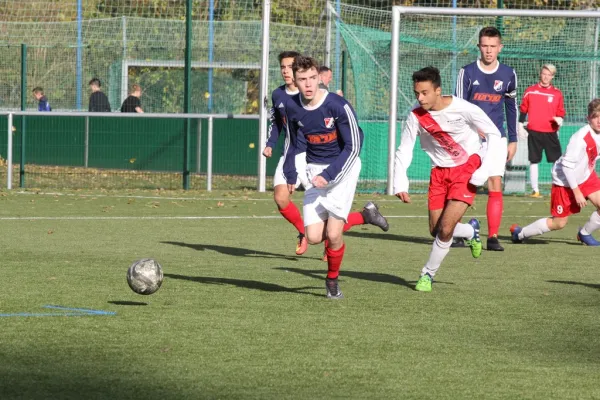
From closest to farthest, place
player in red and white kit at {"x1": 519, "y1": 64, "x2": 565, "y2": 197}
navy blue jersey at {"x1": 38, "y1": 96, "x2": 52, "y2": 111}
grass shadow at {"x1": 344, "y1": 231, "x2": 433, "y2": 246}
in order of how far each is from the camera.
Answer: grass shadow at {"x1": 344, "y1": 231, "x2": 433, "y2": 246} < player in red and white kit at {"x1": 519, "y1": 64, "x2": 565, "y2": 197} < navy blue jersey at {"x1": 38, "y1": 96, "x2": 52, "y2": 111}

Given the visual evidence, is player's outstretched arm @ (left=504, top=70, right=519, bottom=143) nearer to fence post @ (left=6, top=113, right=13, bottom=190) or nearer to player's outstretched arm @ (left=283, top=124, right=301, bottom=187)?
player's outstretched arm @ (left=283, top=124, right=301, bottom=187)

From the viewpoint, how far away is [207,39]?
23.8 metres

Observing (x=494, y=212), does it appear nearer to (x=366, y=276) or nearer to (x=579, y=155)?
(x=579, y=155)

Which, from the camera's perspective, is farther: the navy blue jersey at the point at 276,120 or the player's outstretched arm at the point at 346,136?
the navy blue jersey at the point at 276,120

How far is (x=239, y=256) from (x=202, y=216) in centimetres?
412

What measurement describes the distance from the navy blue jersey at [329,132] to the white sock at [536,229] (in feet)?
13.4

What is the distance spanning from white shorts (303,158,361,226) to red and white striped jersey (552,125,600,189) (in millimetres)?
3835

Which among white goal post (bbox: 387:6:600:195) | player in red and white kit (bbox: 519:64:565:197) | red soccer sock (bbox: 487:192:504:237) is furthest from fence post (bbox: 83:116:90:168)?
red soccer sock (bbox: 487:192:504:237)

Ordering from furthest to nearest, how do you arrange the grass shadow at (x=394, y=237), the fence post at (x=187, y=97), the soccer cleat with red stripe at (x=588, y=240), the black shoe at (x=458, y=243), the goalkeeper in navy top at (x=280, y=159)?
1. the fence post at (x=187, y=97)
2. the grass shadow at (x=394, y=237)
3. the soccer cleat with red stripe at (x=588, y=240)
4. the black shoe at (x=458, y=243)
5. the goalkeeper in navy top at (x=280, y=159)

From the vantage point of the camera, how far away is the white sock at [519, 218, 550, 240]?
11969 mm

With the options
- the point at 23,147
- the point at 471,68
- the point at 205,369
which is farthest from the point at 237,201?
the point at 205,369

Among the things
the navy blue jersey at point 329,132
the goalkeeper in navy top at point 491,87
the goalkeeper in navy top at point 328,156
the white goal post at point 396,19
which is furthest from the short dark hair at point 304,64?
the white goal post at point 396,19

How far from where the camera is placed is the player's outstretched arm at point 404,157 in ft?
28.5

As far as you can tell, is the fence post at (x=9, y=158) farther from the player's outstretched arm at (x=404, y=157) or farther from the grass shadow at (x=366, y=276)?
the player's outstretched arm at (x=404, y=157)
